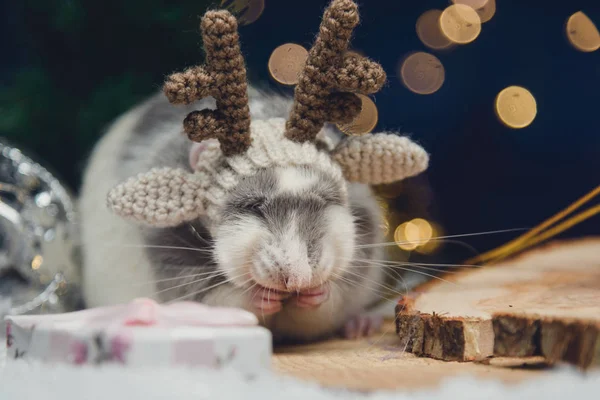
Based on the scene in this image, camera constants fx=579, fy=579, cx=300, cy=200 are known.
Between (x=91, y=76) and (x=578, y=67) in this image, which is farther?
(x=91, y=76)

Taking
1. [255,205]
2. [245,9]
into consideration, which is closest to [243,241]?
[255,205]

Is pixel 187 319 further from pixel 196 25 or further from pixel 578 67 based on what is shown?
pixel 578 67

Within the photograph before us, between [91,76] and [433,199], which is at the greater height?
[91,76]

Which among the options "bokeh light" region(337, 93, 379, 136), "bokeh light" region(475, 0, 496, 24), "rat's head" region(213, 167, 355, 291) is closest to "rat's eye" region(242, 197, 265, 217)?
"rat's head" region(213, 167, 355, 291)

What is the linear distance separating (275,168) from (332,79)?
152 millimetres

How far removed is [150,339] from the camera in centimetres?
52

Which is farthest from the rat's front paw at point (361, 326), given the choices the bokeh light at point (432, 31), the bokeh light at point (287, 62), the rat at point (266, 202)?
the bokeh light at point (432, 31)

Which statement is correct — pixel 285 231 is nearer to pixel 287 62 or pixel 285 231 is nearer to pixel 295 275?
pixel 295 275

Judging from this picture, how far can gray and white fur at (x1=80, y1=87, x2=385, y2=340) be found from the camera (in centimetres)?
79

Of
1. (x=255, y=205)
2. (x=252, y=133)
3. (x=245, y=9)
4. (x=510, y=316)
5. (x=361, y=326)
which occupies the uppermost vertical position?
(x=245, y=9)

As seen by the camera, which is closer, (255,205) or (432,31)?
(255,205)

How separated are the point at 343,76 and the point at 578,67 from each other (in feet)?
1.94

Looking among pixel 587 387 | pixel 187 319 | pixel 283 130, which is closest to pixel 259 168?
pixel 283 130

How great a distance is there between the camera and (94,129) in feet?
4.27
